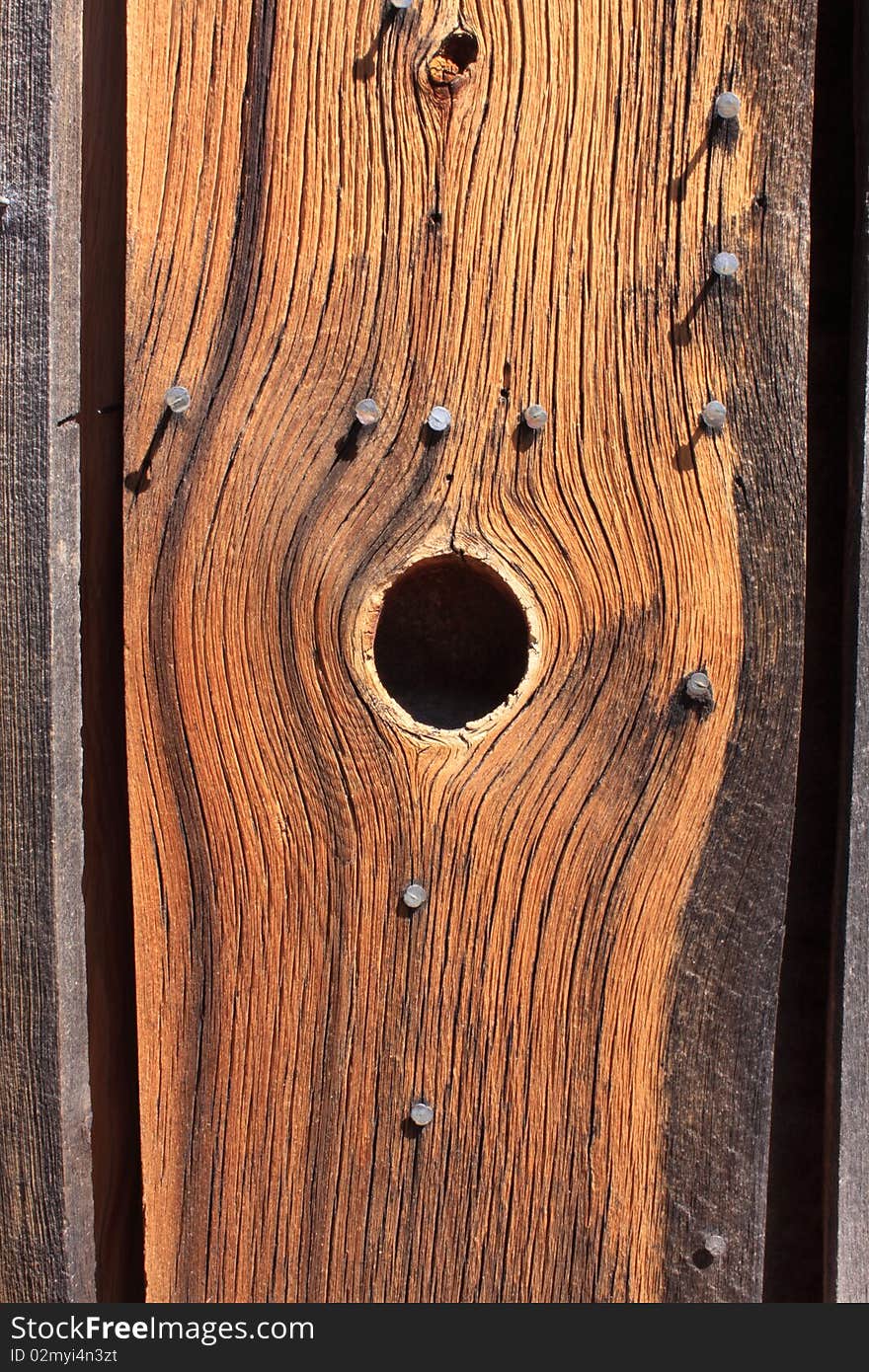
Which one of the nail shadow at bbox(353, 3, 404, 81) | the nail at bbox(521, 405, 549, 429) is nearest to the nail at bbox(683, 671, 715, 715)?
the nail at bbox(521, 405, 549, 429)

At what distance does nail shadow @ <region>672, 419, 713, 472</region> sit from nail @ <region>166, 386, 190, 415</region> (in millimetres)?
610

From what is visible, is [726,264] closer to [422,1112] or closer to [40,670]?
[40,670]

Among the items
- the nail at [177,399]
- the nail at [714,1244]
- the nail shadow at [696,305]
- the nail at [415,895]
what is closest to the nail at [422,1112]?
the nail at [415,895]

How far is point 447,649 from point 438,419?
33 centimetres

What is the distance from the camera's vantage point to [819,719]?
130 cm

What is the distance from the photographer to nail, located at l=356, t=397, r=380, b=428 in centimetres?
123

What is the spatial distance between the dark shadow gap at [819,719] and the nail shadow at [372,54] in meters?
0.55

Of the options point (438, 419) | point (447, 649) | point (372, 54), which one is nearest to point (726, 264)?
point (438, 419)

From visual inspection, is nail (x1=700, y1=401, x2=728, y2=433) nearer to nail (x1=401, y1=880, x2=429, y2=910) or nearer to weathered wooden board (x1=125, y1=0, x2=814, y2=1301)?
weathered wooden board (x1=125, y1=0, x2=814, y2=1301)

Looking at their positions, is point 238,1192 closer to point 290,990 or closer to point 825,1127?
point 290,990

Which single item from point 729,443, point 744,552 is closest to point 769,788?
point 744,552

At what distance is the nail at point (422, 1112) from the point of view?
1.26 m

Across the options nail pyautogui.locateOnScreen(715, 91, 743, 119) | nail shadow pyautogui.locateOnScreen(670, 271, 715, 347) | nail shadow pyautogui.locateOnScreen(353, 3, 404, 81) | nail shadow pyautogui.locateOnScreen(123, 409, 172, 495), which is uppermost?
nail shadow pyautogui.locateOnScreen(353, 3, 404, 81)

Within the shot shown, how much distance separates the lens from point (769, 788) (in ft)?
4.15
